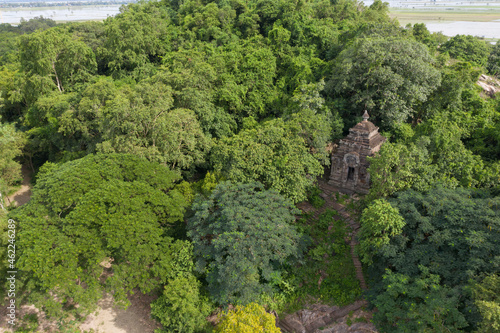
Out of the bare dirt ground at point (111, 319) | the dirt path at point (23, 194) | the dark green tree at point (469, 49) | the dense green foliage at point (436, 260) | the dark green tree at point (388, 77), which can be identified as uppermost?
the dark green tree at point (469, 49)

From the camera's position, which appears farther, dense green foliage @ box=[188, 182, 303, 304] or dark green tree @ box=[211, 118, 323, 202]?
dark green tree @ box=[211, 118, 323, 202]

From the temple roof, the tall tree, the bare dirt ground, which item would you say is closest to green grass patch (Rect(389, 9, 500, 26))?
the temple roof

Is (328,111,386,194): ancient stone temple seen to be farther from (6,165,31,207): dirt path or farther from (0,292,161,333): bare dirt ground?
(6,165,31,207): dirt path

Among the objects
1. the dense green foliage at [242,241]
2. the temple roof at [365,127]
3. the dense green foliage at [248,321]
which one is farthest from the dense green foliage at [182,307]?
the temple roof at [365,127]

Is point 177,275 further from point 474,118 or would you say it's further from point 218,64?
point 474,118

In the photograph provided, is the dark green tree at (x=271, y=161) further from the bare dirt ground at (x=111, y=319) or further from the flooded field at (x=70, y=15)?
the flooded field at (x=70, y=15)

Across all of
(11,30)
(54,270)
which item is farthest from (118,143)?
(11,30)
